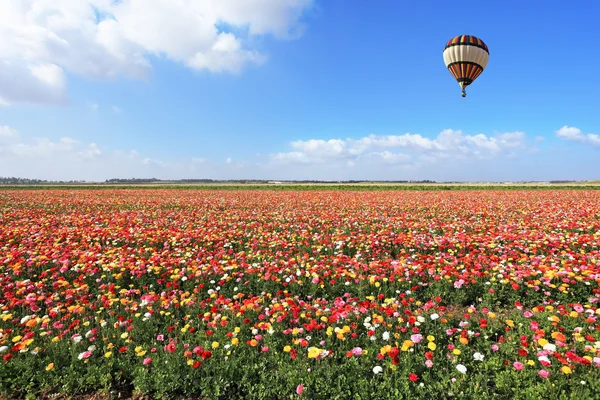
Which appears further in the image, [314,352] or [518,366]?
[314,352]

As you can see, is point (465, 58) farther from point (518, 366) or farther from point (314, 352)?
point (314, 352)

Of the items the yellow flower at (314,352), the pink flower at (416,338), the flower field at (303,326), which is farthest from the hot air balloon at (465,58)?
the yellow flower at (314,352)

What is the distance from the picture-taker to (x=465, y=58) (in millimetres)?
18672

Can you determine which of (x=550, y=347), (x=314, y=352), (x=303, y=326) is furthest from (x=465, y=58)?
(x=314, y=352)

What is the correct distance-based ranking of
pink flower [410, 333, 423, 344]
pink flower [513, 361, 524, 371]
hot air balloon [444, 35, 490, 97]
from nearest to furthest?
pink flower [513, 361, 524, 371]
pink flower [410, 333, 423, 344]
hot air balloon [444, 35, 490, 97]

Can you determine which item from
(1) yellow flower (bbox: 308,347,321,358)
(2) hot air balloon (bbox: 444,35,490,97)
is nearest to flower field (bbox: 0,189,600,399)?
(1) yellow flower (bbox: 308,347,321,358)

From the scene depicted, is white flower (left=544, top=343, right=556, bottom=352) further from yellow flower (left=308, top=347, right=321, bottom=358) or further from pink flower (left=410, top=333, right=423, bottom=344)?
yellow flower (left=308, top=347, right=321, bottom=358)

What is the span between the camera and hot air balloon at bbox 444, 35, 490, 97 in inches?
731

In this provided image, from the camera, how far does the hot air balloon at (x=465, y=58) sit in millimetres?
18559

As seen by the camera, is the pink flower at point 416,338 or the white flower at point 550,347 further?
the pink flower at point 416,338

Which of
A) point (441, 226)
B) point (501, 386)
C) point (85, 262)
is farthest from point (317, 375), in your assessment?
point (441, 226)

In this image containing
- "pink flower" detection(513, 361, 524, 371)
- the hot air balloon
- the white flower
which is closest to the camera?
Result: "pink flower" detection(513, 361, 524, 371)

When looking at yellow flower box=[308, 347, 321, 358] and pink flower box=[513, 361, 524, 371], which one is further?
yellow flower box=[308, 347, 321, 358]

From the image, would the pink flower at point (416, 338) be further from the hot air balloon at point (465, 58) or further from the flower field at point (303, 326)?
the hot air balloon at point (465, 58)
